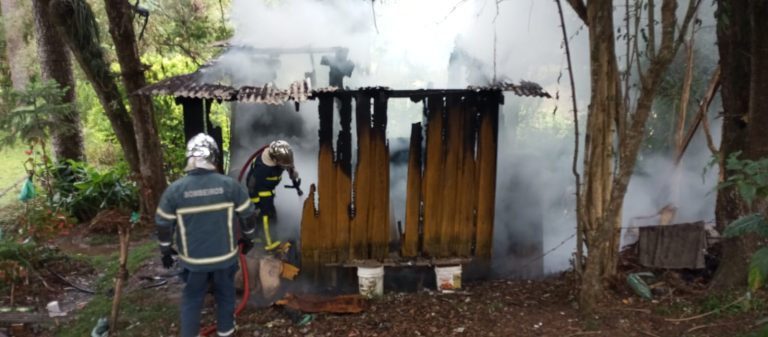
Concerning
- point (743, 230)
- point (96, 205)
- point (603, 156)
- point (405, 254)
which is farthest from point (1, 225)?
point (743, 230)

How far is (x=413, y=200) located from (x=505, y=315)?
5.77ft

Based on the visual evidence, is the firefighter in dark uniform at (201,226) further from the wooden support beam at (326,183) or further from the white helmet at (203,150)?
the wooden support beam at (326,183)

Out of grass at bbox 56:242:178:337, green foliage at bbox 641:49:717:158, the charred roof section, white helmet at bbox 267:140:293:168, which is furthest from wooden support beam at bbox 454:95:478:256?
green foliage at bbox 641:49:717:158

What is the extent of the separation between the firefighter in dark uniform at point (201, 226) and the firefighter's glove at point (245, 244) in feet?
1.33

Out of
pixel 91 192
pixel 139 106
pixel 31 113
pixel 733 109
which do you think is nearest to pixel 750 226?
pixel 733 109

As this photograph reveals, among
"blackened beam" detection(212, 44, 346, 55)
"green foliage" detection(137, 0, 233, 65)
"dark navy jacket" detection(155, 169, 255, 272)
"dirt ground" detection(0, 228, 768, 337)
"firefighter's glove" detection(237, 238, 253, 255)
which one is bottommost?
"dirt ground" detection(0, 228, 768, 337)

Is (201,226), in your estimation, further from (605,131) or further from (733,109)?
(733,109)

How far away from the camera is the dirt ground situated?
493cm

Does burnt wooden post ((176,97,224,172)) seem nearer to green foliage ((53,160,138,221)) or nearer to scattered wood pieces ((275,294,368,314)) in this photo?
scattered wood pieces ((275,294,368,314))

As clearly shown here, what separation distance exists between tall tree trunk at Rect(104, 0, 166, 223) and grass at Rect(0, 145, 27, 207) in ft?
16.3

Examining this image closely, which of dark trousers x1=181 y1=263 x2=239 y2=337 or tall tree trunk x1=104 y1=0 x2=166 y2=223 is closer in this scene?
dark trousers x1=181 y1=263 x2=239 y2=337

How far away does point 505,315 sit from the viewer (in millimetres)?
5480

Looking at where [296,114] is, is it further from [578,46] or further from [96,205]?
[96,205]

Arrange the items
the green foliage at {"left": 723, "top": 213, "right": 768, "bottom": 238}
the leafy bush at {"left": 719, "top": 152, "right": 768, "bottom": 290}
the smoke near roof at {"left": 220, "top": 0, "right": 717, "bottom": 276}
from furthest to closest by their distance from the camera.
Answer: the smoke near roof at {"left": 220, "top": 0, "right": 717, "bottom": 276} < the green foliage at {"left": 723, "top": 213, "right": 768, "bottom": 238} < the leafy bush at {"left": 719, "top": 152, "right": 768, "bottom": 290}
